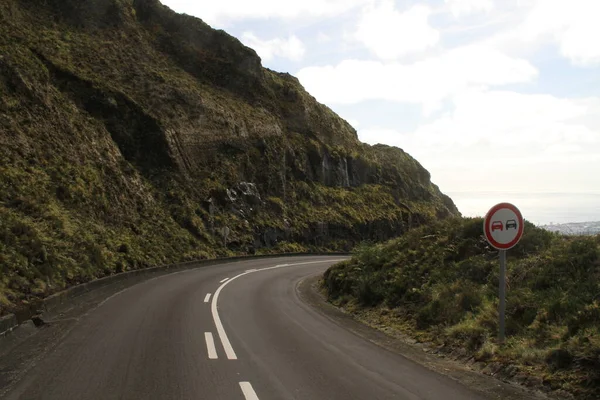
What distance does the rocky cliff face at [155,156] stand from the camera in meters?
20.8

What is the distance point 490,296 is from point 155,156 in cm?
3262

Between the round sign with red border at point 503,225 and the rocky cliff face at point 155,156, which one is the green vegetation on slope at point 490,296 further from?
the rocky cliff face at point 155,156

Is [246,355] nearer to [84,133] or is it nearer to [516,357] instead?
[516,357]

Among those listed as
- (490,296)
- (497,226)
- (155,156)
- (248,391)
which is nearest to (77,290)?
(248,391)

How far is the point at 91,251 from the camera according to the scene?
1950 cm

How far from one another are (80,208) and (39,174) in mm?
2612

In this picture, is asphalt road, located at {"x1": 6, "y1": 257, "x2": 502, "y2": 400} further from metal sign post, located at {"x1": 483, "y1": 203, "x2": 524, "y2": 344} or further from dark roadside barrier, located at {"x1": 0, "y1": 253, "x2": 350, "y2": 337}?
metal sign post, located at {"x1": 483, "y1": 203, "x2": 524, "y2": 344}

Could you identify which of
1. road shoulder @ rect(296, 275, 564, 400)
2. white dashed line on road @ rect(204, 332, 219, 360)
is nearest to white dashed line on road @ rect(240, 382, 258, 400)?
white dashed line on road @ rect(204, 332, 219, 360)

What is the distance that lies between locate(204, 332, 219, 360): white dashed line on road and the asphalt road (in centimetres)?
2

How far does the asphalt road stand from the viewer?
604 cm

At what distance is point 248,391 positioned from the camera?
6070 millimetres

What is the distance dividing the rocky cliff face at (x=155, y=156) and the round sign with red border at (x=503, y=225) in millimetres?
9583

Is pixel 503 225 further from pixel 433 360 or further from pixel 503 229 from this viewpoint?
pixel 433 360

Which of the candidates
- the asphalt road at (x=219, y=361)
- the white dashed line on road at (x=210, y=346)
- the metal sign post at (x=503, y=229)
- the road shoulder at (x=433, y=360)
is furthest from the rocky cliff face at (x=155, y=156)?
the metal sign post at (x=503, y=229)
